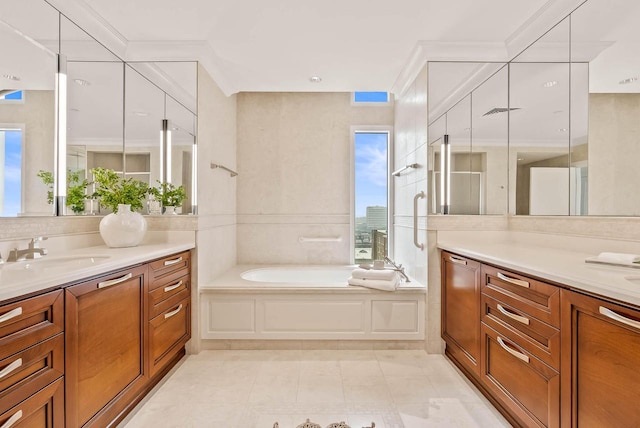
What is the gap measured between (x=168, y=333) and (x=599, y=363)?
7.69 ft

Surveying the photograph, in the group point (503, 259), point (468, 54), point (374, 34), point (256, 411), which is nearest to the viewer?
point (503, 259)

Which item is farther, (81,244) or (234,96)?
(234,96)

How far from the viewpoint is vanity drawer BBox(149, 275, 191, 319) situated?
6.54 feet

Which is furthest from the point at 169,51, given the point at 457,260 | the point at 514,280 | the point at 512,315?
the point at 512,315

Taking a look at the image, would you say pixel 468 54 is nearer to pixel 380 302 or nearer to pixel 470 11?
pixel 470 11

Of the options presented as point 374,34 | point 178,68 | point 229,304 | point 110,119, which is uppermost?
point 374,34

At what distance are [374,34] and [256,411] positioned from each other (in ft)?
8.91

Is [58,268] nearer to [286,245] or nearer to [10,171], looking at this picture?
[10,171]

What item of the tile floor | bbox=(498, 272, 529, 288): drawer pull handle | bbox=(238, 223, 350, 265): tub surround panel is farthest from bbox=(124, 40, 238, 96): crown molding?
bbox=(498, 272, 529, 288): drawer pull handle

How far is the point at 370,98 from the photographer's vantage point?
383 centimetres

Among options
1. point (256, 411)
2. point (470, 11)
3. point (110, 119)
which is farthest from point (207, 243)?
point (470, 11)

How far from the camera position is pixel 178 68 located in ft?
8.56

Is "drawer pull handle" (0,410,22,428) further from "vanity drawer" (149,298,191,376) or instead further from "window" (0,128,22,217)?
"window" (0,128,22,217)

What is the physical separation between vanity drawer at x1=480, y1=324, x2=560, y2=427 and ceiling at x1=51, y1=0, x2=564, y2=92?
209cm
